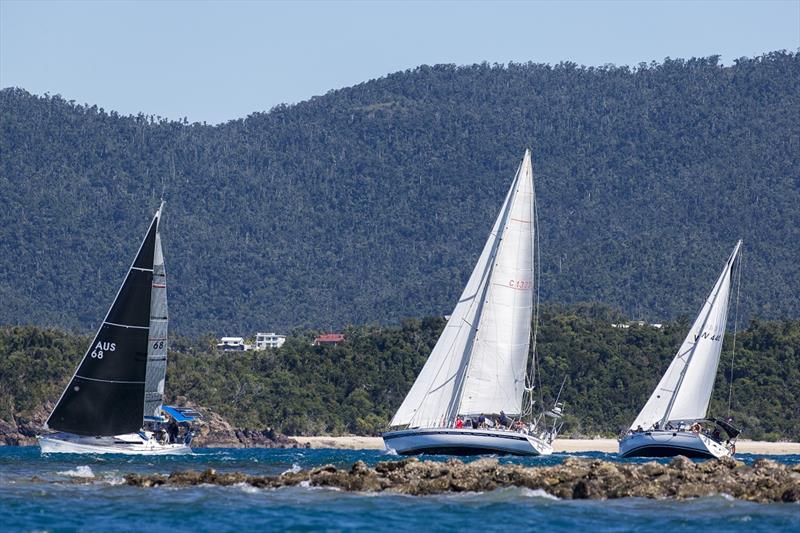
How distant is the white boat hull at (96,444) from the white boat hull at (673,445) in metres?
19.8

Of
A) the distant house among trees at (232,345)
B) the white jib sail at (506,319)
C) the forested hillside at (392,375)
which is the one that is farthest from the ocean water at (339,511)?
the distant house among trees at (232,345)

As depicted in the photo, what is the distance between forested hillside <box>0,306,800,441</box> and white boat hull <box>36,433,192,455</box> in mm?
34403

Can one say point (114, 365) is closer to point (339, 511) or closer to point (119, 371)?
point (119, 371)

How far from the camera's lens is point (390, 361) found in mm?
119062

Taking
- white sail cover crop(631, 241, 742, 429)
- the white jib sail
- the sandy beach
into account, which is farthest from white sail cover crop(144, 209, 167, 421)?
the sandy beach

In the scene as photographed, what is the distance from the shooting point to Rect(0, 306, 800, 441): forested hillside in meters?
107

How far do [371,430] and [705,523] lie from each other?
73.2 meters

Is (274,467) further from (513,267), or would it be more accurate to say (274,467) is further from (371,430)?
(371,430)

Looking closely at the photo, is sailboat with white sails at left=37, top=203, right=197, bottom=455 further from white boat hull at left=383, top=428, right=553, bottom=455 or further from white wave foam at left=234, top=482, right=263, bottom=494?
white wave foam at left=234, top=482, right=263, bottom=494

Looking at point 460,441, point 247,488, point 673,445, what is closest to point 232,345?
point 673,445

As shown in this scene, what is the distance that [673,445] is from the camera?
6950 centimetres

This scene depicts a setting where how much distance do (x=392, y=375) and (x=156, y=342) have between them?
2091 inches

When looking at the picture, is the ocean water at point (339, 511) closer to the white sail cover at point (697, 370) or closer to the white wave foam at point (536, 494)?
the white wave foam at point (536, 494)

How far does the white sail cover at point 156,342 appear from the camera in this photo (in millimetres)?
63438
